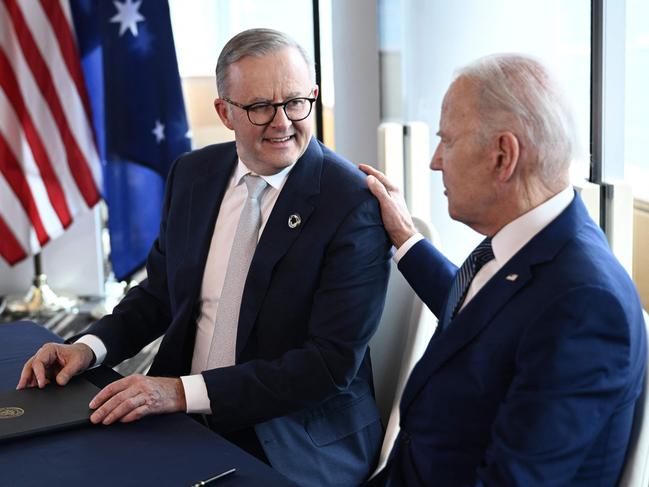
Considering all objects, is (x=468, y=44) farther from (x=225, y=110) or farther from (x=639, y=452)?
(x=639, y=452)

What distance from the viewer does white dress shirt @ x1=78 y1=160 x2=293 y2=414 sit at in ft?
6.94

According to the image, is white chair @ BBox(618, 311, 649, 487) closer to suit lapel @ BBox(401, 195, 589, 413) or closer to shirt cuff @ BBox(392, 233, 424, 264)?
suit lapel @ BBox(401, 195, 589, 413)

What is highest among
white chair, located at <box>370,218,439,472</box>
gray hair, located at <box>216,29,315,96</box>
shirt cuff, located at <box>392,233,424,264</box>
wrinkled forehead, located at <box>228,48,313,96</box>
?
gray hair, located at <box>216,29,315,96</box>

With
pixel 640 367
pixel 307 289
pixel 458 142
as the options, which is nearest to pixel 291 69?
pixel 307 289

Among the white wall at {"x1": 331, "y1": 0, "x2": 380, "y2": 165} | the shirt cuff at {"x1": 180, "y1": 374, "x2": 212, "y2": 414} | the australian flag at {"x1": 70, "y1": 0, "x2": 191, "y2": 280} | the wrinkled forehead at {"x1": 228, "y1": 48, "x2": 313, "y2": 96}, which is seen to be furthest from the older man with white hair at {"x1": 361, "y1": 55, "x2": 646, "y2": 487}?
the australian flag at {"x1": 70, "y1": 0, "x2": 191, "y2": 280}

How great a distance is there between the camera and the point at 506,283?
1.47 meters

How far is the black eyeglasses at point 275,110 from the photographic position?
6.70 ft

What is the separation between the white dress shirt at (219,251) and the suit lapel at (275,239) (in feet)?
0.18

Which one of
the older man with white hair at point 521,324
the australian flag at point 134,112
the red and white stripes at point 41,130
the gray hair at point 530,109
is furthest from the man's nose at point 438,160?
the red and white stripes at point 41,130

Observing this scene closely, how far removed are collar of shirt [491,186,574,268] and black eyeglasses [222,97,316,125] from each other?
0.67m

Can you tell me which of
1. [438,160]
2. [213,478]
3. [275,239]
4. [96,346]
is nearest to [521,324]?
[438,160]

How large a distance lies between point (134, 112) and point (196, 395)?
10.6ft

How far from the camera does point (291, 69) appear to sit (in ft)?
6.64

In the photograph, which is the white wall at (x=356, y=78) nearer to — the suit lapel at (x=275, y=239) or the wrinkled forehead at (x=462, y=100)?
the suit lapel at (x=275, y=239)
